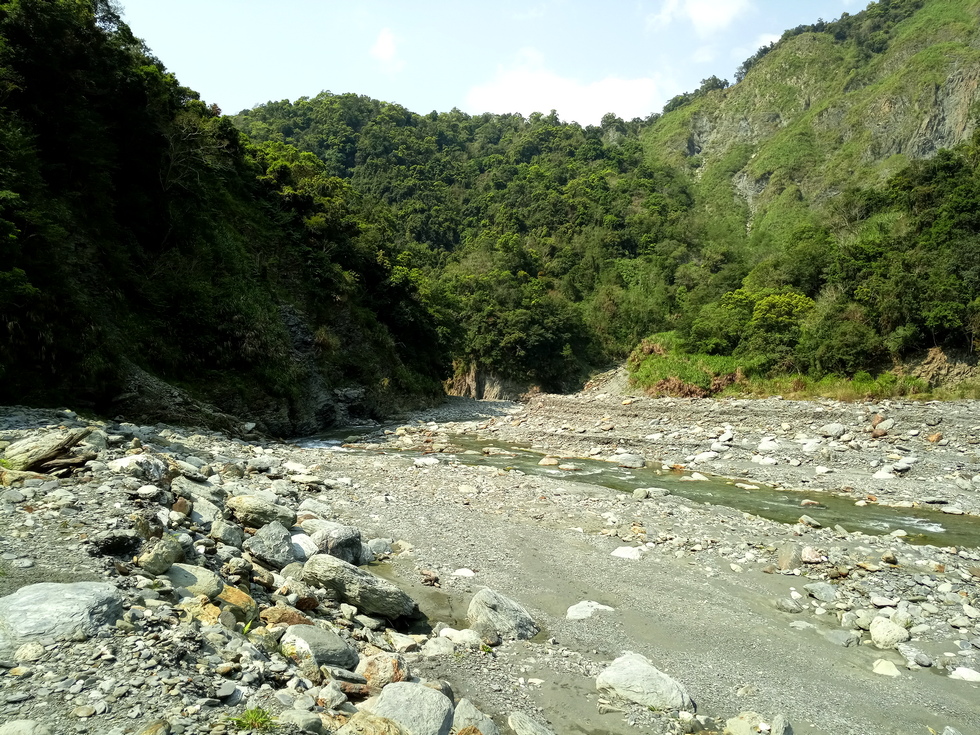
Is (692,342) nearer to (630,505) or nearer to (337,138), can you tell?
(630,505)

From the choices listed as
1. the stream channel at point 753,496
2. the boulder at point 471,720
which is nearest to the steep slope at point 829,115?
the stream channel at point 753,496

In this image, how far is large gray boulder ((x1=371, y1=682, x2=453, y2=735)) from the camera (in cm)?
423

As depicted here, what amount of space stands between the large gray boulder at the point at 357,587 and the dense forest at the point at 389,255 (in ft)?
36.6

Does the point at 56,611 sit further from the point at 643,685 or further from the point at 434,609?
the point at 643,685

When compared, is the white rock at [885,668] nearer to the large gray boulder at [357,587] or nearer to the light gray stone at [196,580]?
the large gray boulder at [357,587]

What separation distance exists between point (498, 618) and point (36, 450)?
629cm

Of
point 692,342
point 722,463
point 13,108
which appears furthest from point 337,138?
point 722,463

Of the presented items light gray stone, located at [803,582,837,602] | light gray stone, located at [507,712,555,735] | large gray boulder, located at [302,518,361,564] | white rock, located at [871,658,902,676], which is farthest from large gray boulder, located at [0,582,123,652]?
light gray stone, located at [803,582,837,602]

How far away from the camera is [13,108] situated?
16672 millimetres

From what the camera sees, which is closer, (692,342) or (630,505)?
(630,505)

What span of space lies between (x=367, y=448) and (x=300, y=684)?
55.9ft

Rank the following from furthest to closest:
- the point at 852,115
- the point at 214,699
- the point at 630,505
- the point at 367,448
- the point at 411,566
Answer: the point at 852,115
the point at 367,448
the point at 630,505
the point at 411,566
the point at 214,699

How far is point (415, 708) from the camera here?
14.2ft

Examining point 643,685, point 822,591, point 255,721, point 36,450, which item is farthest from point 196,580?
point 822,591
